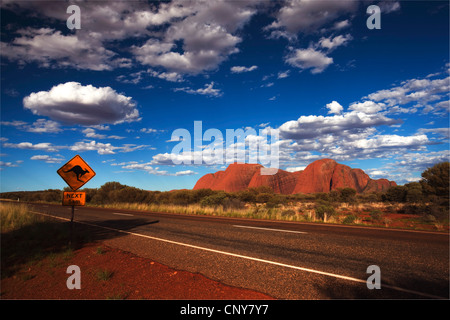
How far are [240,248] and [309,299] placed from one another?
3554 mm

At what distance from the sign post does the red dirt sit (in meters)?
1.92

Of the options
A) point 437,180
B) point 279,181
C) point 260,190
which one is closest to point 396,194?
point 437,180

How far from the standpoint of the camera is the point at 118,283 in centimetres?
453

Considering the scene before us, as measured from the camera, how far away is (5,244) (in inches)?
305

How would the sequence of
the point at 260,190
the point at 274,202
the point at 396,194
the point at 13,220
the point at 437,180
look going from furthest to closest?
the point at 260,190 < the point at 396,194 < the point at 274,202 < the point at 437,180 < the point at 13,220

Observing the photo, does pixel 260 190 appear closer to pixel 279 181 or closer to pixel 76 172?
pixel 76 172

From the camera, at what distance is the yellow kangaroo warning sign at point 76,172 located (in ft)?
23.5

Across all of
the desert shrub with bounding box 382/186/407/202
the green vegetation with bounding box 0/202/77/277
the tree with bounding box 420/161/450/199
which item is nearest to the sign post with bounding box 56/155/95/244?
the green vegetation with bounding box 0/202/77/277

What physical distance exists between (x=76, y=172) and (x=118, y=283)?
14.6ft

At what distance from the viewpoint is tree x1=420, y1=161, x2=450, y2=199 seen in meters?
23.9
